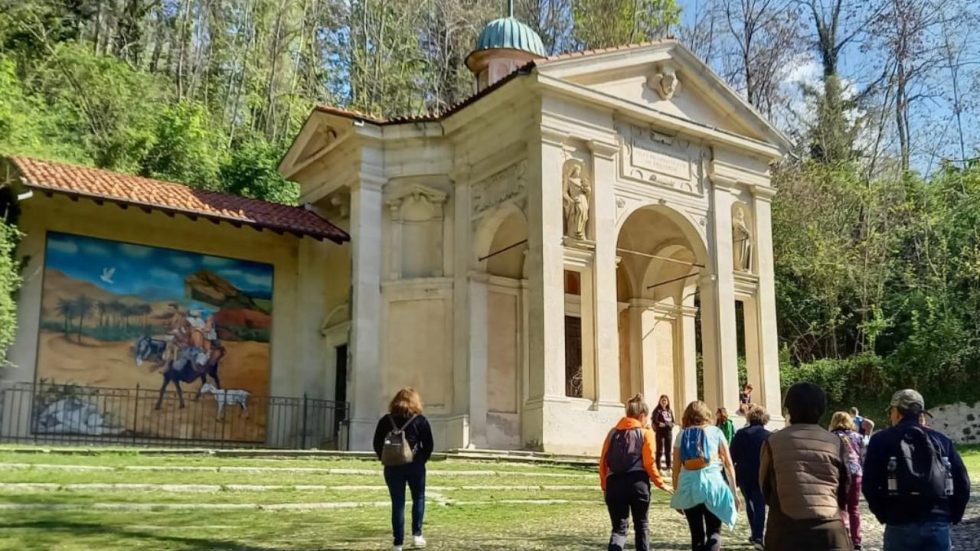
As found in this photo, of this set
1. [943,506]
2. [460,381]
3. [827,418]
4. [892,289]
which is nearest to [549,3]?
[892,289]

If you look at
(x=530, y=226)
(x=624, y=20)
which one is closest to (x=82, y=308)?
(x=530, y=226)

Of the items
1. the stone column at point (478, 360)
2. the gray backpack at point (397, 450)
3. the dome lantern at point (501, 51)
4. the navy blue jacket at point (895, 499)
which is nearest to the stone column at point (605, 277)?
the stone column at point (478, 360)

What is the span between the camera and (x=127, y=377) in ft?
68.0

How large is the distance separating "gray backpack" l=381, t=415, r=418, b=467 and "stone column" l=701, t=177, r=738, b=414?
14.7m

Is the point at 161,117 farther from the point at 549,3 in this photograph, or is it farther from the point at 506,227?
the point at 549,3

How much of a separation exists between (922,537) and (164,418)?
60.0 ft

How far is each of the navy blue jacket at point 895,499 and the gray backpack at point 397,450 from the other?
406cm

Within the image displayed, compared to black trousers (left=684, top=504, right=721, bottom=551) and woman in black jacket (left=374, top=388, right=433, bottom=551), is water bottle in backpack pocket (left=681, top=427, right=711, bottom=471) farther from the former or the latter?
woman in black jacket (left=374, top=388, right=433, bottom=551)

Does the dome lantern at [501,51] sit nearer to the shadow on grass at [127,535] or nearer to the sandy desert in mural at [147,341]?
the sandy desert in mural at [147,341]

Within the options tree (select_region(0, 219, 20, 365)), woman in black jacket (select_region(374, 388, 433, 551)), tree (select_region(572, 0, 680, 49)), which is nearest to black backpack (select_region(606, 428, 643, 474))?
woman in black jacket (select_region(374, 388, 433, 551))

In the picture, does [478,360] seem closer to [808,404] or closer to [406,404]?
[406,404]

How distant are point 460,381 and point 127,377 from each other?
6932 mm

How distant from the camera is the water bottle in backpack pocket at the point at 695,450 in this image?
→ 7.63 metres

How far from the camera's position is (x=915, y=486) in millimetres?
5367
